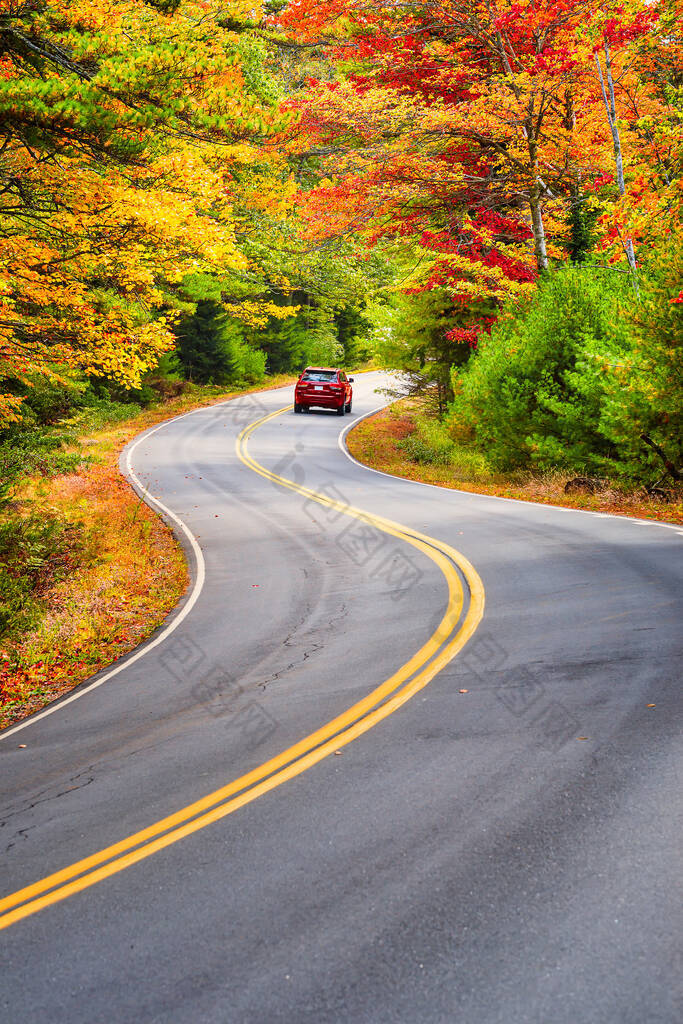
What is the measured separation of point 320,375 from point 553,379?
58.2 feet

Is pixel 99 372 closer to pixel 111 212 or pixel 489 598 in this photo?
pixel 111 212

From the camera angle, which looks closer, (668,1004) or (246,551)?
(668,1004)

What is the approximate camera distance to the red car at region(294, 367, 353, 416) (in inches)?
1383

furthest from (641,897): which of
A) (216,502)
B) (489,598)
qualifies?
(216,502)

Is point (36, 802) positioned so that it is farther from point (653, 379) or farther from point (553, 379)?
point (553, 379)

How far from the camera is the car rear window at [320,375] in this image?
35.2 meters

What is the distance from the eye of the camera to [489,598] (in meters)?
8.86

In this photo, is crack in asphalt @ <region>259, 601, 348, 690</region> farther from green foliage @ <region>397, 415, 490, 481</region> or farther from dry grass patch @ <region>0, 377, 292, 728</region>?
green foliage @ <region>397, 415, 490, 481</region>

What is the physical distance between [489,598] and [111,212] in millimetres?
9548

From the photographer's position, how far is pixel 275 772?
5.26 meters

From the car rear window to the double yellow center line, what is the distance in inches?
1055

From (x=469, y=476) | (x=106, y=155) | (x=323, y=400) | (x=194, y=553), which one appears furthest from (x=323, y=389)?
(x=106, y=155)

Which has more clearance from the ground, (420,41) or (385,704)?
(420,41)

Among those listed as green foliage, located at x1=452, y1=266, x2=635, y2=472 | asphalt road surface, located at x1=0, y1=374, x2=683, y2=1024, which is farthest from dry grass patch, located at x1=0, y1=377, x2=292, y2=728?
green foliage, located at x1=452, y1=266, x2=635, y2=472
